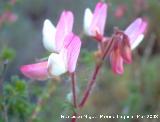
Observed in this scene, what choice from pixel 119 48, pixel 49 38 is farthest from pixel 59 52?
pixel 119 48

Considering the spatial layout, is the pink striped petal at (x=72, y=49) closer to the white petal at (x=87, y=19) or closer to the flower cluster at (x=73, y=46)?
the flower cluster at (x=73, y=46)

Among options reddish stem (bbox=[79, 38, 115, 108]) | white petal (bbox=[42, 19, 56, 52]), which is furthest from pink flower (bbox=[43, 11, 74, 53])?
reddish stem (bbox=[79, 38, 115, 108])

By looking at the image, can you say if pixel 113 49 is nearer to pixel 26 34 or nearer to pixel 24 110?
pixel 24 110

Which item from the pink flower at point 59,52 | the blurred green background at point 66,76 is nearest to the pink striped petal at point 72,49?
the pink flower at point 59,52

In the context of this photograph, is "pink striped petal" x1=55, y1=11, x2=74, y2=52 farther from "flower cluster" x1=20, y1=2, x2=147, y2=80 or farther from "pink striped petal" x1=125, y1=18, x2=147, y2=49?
"pink striped petal" x1=125, y1=18, x2=147, y2=49

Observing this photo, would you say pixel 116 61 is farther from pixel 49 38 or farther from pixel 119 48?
pixel 49 38

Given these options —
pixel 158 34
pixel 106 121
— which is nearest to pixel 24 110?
pixel 106 121
